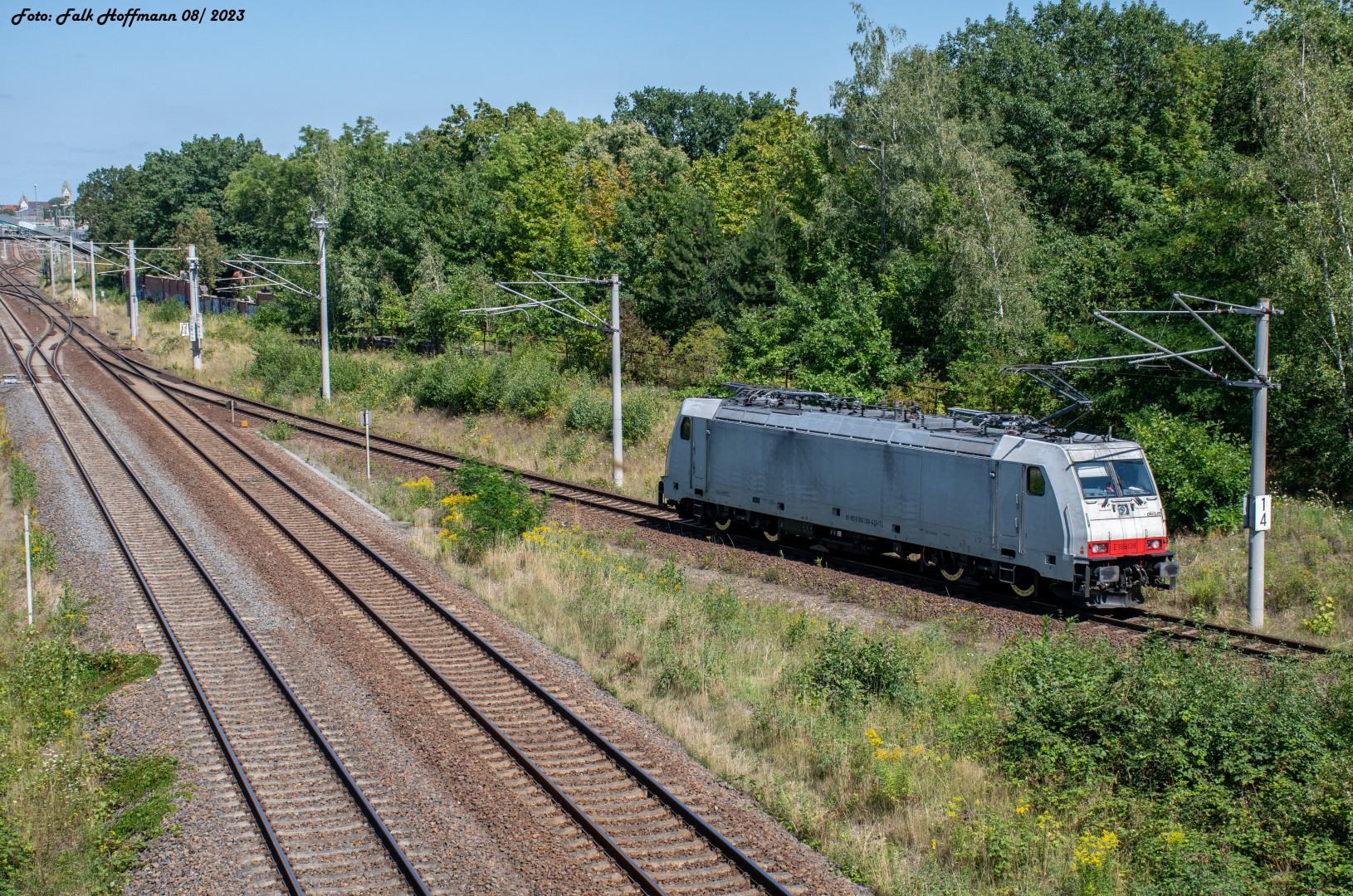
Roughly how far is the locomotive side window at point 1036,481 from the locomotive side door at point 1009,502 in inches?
5.6

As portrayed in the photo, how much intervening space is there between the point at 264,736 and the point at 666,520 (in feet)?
47.3

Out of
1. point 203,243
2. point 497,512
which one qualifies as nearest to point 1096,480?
point 497,512

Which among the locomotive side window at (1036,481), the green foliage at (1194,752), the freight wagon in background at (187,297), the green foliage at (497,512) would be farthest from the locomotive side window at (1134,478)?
the freight wagon in background at (187,297)

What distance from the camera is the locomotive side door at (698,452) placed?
82.1ft

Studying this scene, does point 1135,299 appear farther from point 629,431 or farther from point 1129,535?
point 629,431

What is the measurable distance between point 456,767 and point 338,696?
304 centimetres

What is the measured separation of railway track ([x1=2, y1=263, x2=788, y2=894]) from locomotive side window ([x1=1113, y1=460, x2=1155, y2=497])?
413 inches

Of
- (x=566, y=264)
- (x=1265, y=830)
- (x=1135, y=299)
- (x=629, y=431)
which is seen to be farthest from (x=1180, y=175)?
(x=1265, y=830)

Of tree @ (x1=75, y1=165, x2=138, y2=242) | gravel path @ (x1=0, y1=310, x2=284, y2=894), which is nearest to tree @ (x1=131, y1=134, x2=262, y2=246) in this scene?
tree @ (x1=75, y1=165, x2=138, y2=242)

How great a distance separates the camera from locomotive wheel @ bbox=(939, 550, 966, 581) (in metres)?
19.6

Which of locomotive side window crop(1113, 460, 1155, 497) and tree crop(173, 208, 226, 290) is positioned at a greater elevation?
tree crop(173, 208, 226, 290)

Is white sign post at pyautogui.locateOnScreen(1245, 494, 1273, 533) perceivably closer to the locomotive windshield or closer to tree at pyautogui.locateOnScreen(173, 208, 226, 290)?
the locomotive windshield

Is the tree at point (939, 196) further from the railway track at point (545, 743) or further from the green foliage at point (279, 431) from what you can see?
the green foliage at point (279, 431)

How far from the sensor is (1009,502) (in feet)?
59.9
